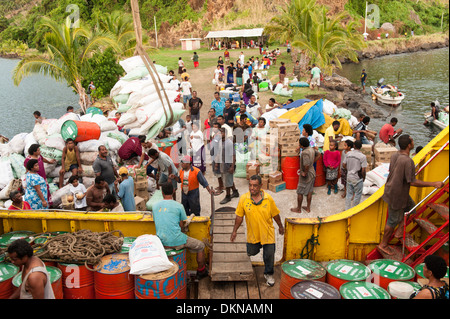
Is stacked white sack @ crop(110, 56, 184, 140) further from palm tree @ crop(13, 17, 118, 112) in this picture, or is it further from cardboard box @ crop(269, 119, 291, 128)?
palm tree @ crop(13, 17, 118, 112)

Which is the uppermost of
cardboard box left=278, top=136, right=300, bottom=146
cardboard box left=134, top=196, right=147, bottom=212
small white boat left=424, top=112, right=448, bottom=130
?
cardboard box left=278, top=136, right=300, bottom=146

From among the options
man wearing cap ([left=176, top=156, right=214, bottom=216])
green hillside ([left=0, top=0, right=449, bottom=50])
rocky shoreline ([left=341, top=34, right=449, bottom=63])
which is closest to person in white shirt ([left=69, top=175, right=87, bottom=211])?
man wearing cap ([left=176, top=156, right=214, bottom=216])

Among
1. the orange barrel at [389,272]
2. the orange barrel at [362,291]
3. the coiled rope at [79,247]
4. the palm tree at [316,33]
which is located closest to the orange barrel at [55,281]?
the coiled rope at [79,247]

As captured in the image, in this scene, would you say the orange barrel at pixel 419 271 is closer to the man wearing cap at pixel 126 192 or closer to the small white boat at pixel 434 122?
the man wearing cap at pixel 126 192

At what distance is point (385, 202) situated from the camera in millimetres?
5656

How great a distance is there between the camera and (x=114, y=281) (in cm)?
496

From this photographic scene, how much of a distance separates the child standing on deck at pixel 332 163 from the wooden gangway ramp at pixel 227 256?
2918 millimetres

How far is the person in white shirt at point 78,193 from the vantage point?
8.19 m

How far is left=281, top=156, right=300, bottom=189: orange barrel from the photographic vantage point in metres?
9.34

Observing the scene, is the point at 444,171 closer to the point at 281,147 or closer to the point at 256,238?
the point at 256,238

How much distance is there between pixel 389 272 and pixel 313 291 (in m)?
1.10

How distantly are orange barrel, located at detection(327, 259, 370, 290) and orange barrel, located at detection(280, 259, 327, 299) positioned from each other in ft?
0.38

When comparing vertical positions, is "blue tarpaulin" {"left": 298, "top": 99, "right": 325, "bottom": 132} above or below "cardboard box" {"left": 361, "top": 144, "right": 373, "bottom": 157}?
above

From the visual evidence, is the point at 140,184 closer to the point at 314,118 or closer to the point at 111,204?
the point at 111,204
